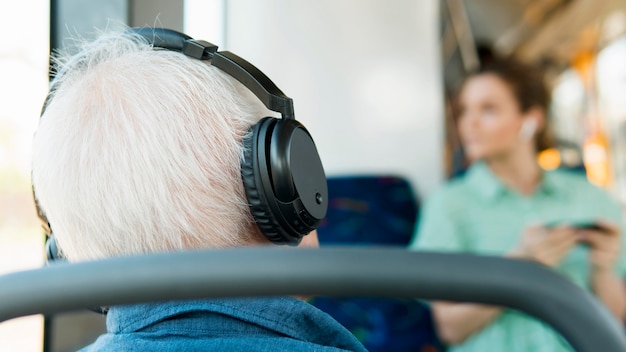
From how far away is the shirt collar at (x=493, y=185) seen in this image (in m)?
1.74

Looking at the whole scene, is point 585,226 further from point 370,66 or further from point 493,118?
point 370,66

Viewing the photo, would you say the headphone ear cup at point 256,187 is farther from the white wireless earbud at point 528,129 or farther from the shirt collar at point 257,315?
the white wireless earbud at point 528,129

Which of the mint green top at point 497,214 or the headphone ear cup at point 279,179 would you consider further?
the mint green top at point 497,214

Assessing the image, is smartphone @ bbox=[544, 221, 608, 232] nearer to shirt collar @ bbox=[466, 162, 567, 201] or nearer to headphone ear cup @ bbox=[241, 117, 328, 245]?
shirt collar @ bbox=[466, 162, 567, 201]

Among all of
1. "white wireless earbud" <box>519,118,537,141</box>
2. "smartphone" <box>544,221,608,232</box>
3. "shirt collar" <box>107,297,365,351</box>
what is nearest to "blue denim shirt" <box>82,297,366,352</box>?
"shirt collar" <box>107,297,365,351</box>

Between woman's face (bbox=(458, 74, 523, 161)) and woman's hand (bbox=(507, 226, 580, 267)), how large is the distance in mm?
340

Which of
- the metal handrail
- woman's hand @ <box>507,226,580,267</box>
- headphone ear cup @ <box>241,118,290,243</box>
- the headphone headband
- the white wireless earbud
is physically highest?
the headphone headband

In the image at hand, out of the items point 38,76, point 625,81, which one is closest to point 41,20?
point 38,76

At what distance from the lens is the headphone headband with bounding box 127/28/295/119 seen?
59cm

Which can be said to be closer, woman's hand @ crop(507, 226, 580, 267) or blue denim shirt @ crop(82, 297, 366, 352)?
blue denim shirt @ crop(82, 297, 366, 352)

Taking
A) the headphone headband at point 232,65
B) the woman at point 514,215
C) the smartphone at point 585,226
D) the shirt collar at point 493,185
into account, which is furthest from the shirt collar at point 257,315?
the shirt collar at point 493,185

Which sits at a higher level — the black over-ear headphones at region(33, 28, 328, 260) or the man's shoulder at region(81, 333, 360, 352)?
the black over-ear headphones at region(33, 28, 328, 260)

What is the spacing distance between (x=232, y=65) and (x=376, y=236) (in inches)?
61.9

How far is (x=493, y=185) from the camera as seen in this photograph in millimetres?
1740
